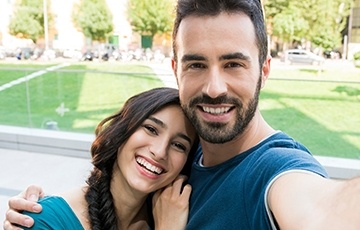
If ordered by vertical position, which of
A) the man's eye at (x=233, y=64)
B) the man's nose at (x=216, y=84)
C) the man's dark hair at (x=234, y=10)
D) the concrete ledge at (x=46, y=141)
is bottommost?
the concrete ledge at (x=46, y=141)

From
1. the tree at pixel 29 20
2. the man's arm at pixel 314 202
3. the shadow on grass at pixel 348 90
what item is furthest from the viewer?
the tree at pixel 29 20

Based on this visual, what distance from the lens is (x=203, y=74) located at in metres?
1.33

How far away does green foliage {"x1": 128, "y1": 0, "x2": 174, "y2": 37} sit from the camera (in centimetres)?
3369

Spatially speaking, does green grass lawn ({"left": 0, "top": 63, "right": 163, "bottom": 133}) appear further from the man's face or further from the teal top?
the man's face

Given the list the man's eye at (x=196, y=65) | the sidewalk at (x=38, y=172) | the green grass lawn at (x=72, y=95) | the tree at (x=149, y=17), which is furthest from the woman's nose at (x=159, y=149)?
the tree at (x=149, y=17)

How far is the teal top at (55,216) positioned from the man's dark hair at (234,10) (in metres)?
0.77

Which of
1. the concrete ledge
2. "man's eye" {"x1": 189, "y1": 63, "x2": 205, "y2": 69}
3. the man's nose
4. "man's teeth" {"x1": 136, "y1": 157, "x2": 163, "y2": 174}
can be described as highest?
"man's eye" {"x1": 189, "y1": 63, "x2": 205, "y2": 69}

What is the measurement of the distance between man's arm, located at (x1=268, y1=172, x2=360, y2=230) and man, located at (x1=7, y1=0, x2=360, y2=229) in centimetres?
3

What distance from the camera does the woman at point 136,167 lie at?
1.56 m

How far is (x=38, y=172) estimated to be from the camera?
18.3 ft

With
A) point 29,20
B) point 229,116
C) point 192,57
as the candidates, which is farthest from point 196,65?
point 29,20

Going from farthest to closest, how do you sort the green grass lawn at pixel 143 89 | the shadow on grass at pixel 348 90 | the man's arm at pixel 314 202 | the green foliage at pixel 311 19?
the green foliage at pixel 311 19 < the green grass lawn at pixel 143 89 < the shadow on grass at pixel 348 90 < the man's arm at pixel 314 202

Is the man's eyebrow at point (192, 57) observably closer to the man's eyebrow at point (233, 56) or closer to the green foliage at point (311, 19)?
the man's eyebrow at point (233, 56)

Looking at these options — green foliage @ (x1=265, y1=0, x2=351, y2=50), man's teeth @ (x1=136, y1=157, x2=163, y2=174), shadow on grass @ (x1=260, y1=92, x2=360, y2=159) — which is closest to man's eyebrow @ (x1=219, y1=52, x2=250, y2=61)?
man's teeth @ (x1=136, y1=157, x2=163, y2=174)
